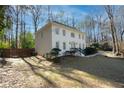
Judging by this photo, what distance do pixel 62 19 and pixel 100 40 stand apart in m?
7.46

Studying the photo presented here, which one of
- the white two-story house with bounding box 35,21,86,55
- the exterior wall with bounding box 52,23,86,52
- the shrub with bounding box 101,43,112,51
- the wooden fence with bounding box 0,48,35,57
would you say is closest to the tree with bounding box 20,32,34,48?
the wooden fence with bounding box 0,48,35,57

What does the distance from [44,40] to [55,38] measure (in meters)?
1.33

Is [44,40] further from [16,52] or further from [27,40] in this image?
[27,40]

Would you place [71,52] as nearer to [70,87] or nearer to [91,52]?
[91,52]

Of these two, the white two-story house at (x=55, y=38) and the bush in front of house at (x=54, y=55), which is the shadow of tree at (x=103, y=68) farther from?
the white two-story house at (x=55, y=38)

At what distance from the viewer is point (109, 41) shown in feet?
68.9

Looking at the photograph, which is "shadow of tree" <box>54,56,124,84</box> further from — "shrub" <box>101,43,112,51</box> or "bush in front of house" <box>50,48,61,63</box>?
"shrub" <box>101,43,112,51</box>

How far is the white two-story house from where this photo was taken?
13.2 metres

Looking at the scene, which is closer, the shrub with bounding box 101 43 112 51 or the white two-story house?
the white two-story house

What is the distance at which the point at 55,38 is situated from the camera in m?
13.3

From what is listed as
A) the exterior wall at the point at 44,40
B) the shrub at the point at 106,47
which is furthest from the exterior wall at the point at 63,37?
the shrub at the point at 106,47

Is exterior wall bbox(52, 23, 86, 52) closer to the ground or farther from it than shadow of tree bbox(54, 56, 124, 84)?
farther from it

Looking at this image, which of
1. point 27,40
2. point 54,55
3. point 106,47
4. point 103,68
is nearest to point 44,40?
point 54,55
